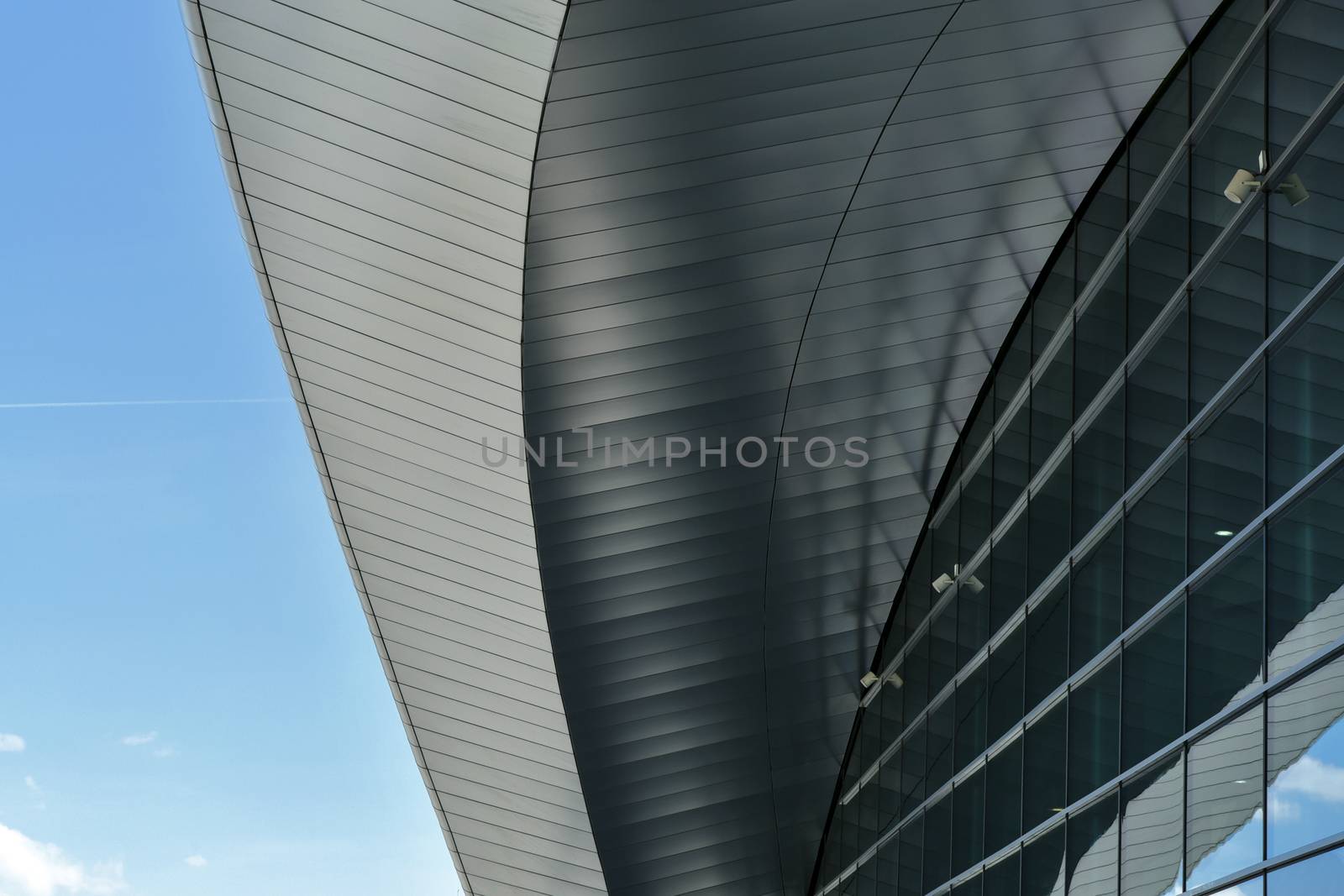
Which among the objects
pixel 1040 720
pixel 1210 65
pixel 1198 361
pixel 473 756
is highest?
pixel 1210 65

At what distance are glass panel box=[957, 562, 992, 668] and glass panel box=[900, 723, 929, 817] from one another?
148cm

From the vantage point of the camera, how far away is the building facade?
8531mm

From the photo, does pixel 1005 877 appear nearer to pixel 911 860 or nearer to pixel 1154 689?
pixel 911 860

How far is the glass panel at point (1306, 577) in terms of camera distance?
725 cm

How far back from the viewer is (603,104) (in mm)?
10047

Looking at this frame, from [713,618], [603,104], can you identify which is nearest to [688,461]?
[713,618]

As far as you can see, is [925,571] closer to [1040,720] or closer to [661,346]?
[1040,720]

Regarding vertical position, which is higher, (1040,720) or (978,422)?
(978,422)

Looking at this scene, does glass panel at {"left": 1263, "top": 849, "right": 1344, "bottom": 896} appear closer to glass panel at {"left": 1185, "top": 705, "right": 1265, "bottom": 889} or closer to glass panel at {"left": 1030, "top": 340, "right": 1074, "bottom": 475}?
glass panel at {"left": 1185, "top": 705, "right": 1265, "bottom": 889}

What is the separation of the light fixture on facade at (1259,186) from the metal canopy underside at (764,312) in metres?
1.73

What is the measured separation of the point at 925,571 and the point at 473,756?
255 inches

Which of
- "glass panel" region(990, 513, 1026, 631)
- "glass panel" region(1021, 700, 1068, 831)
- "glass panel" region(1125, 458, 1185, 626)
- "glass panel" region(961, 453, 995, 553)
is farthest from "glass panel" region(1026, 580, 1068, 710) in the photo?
"glass panel" region(961, 453, 995, 553)

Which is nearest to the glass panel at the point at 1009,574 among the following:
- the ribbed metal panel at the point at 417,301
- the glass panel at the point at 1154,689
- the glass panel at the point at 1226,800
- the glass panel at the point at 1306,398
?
the glass panel at the point at 1154,689

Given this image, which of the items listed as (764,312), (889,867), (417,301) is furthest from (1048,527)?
(417,301)
